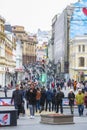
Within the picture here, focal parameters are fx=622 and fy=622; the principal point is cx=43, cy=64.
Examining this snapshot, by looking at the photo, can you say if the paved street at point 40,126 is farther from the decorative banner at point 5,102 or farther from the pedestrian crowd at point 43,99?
the decorative banner at point 5,102

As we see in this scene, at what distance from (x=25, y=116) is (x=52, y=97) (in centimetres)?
362

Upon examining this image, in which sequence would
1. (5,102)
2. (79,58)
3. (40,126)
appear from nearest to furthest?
(40,126) → (5,102) → (79,58)

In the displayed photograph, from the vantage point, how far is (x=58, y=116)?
22.9 m

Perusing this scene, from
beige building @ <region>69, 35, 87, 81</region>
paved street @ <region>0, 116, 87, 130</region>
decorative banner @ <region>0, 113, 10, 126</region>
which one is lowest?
paved street @ <region>0, 116, 87, 130</region>

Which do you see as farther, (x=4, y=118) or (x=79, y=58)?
(x=79, y=58)

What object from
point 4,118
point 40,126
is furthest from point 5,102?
point 40,126

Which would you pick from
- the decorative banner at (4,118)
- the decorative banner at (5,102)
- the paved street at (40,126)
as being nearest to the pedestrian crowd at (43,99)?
the decorative banner at (5,102)


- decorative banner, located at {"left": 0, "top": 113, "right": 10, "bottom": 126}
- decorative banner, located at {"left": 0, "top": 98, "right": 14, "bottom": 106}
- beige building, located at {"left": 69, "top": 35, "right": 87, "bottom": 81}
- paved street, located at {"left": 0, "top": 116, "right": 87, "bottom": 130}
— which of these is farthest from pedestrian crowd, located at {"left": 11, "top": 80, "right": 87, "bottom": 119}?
beige building, located at {"left": 69, "top": 35, "right": 87, "bottom": 81}

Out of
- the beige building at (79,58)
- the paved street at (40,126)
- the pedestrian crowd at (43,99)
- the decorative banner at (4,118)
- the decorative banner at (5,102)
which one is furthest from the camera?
the beige building at (79,58)

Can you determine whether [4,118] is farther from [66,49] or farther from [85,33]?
[66,49]

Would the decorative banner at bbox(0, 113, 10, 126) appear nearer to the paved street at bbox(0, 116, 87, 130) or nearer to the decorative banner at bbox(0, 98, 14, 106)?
the paved street at bbox(0, 116, 87, 130)

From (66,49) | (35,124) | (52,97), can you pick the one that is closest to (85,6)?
(66,49)

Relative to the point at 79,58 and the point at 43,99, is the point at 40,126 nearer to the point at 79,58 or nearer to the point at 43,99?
the point at 43,99

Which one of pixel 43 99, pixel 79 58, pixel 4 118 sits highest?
pixel 79 58
